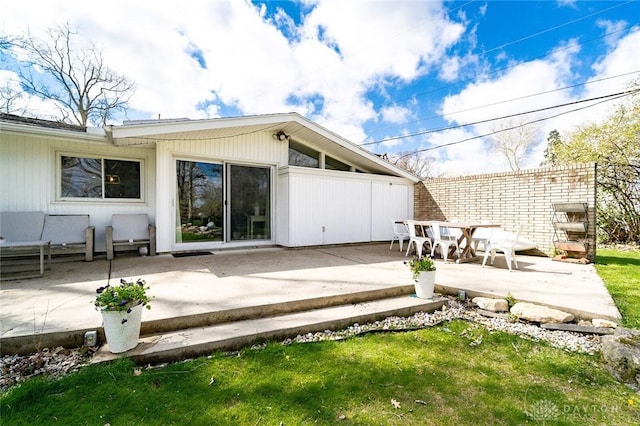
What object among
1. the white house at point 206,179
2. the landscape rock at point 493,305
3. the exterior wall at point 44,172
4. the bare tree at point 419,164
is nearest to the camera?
the landscape rock at point 493,305

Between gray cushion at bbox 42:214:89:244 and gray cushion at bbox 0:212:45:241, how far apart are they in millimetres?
93

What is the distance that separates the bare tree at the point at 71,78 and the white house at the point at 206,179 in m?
9.85

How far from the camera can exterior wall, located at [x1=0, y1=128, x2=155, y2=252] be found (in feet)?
16.6

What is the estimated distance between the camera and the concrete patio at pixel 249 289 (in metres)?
2.52

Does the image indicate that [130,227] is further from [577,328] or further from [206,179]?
[577,328]

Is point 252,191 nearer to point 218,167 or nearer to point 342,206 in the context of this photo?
point 218,167

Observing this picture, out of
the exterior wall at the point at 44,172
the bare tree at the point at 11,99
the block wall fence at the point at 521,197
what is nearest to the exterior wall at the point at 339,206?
the block wall fence at the point at 521,197

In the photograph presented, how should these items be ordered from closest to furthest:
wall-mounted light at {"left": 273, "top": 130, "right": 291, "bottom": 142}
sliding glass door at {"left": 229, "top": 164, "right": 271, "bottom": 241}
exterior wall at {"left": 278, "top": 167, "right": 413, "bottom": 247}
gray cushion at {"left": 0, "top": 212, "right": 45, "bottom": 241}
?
1. gray cushion at {"left": 0, "top": 212, "right": 45, "bottom": 241}
2. sliding glass door at {"left": 229, "top": 164, "right": 271, "bottom": 241}
3. exterior wall at {"left": 278, "top": 167, "right": 413, "bottom": 247}
4. wall-mounted light at {"left": 273, "top": 130, "right": 291, "bottom": 142}

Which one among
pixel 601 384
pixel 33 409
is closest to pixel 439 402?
pixel 601 384

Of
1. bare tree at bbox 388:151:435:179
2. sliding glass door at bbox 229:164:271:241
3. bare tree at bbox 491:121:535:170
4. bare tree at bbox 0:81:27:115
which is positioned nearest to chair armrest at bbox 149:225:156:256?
sliding glass door at bbox 229:164:271:241

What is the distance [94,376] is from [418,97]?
15.6 meters

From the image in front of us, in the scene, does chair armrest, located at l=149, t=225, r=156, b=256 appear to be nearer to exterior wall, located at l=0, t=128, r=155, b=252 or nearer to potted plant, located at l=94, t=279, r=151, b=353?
exterior wall, located at l=0, t=128, r=155, b=252

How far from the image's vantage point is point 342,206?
7.58m

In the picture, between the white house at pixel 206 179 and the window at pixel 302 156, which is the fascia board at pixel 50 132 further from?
the window at pixel 302 156
